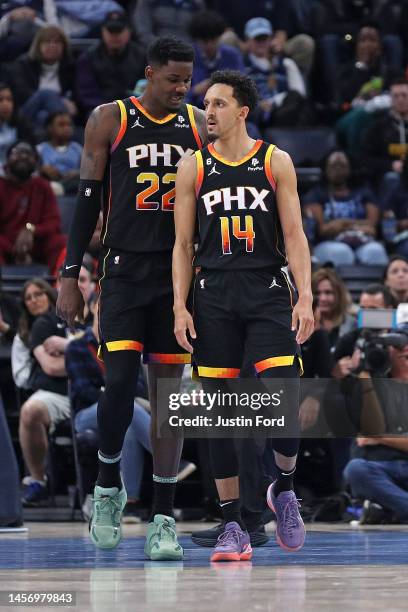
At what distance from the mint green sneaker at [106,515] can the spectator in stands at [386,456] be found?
2952mm

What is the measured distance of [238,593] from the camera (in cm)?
421

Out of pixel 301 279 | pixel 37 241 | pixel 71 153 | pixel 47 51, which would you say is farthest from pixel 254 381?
pixel 47 51

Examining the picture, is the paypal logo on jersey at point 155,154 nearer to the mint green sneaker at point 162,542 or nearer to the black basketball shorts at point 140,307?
the black basketball shorts at point 140,307

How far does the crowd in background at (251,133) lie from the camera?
30.5ft

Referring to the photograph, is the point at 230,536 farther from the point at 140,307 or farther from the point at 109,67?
the point at 109,67

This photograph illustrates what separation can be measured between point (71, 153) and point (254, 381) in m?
7.36

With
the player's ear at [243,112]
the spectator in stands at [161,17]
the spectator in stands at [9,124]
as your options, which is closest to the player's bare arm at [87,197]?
the player's ear at [243,112]

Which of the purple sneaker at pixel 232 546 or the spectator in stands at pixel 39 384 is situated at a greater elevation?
the spectator in stands at pixel 39 384

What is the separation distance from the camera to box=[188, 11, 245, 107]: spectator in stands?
13398mm

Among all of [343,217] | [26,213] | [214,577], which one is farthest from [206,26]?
[214,577]

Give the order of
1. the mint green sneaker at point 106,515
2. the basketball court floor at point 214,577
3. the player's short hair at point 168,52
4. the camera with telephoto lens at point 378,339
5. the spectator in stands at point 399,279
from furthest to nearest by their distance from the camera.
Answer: the spectator in stands at point 399,279 → the camera with telephoto lens at point 378,339 → the mint green sneaker at point 106,515 → the player's short hair at point 168,52 → the basketball court floor at point 214,577

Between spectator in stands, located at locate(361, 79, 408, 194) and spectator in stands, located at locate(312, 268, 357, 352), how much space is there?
11.1 ft

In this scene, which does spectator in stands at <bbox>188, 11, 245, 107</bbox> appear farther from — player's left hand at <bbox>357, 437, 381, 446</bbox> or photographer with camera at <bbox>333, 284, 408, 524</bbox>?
player's left hand at <bbox>357, 437, 381, 446</bbox>

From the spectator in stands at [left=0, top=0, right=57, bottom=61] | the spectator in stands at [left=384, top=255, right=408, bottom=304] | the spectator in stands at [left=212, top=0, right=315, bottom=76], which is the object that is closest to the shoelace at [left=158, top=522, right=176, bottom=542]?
the spectator in stands at [left=384, top=255, right=408, bottom=304]
